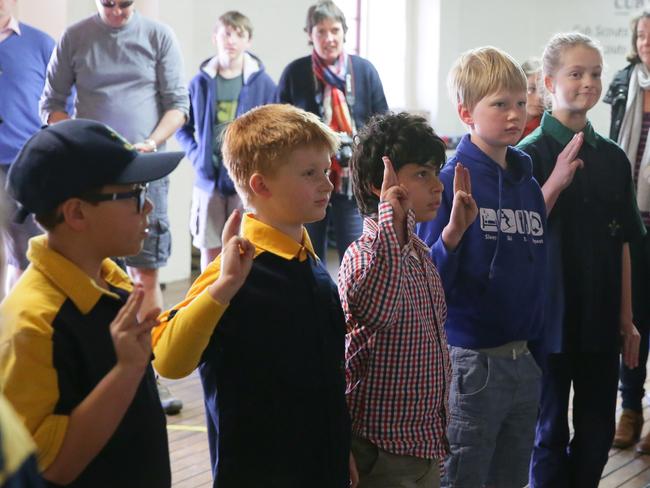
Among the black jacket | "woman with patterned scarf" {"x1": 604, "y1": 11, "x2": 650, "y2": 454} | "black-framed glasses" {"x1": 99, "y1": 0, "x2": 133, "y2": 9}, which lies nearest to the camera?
"woman with patterned scarf" {"x1": 604, "y1": 11, "x2": 650, "y2": 454}

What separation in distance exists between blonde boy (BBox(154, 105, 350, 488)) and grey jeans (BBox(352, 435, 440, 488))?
14 cm

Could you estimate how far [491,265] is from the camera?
227 cm

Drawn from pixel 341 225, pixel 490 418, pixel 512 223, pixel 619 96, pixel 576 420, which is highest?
pixel 619 96

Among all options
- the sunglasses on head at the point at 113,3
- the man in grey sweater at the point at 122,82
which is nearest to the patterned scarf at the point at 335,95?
the man in grey sweater at the point at 122,82

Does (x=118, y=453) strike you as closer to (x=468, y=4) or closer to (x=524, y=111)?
(x=524, y=111)

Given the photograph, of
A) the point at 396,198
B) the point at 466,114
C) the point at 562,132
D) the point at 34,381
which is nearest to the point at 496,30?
the point at 562,132

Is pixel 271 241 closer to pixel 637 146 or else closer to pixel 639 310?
pixel 639 310

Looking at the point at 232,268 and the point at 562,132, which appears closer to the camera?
the point at 232,268

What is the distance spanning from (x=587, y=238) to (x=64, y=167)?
1662 mm

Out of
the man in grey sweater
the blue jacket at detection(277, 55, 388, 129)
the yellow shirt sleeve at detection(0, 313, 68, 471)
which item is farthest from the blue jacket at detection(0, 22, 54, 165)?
the yellow shirt sleeve at detection(0, 313, 68, 471)

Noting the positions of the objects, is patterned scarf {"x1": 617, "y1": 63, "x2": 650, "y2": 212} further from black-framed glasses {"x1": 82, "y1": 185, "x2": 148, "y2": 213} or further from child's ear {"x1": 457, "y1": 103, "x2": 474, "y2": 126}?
black-framed glasses {"x1": 82, "y1": 185, "x2": 148, "y2": 213}

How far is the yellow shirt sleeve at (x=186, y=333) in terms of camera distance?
64.6 inches

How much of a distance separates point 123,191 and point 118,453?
1.46ft

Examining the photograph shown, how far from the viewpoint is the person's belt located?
2266 mm
